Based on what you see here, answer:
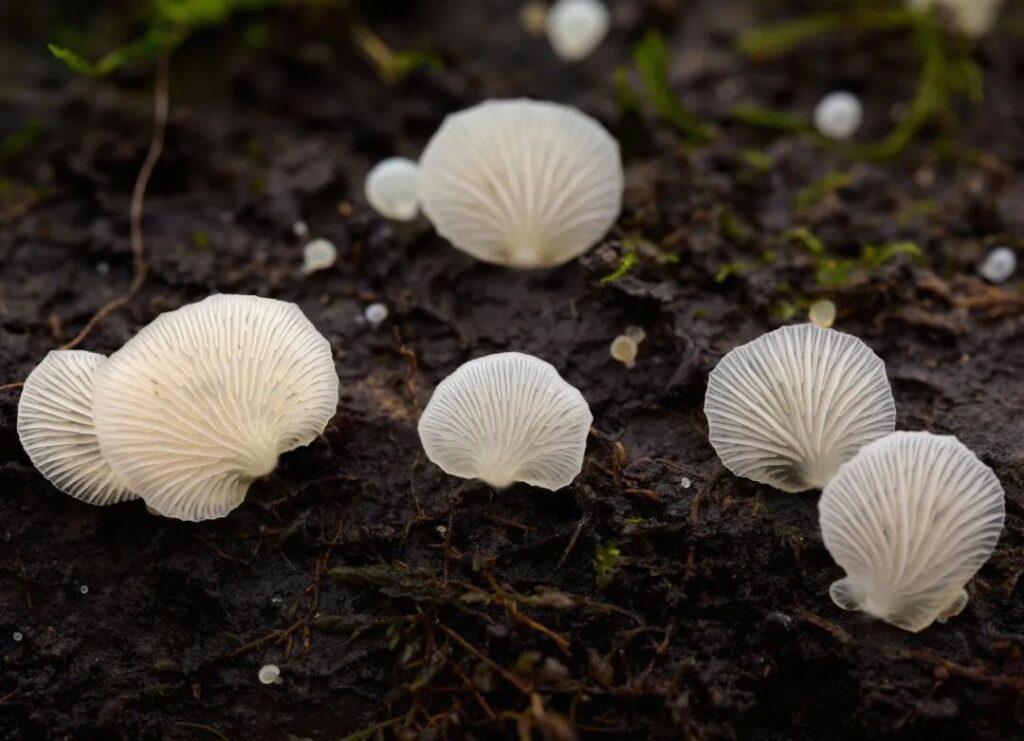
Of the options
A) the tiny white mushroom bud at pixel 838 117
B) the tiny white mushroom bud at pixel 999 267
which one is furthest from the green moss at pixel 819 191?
the tiny white mushroom bud at pixel 999 267

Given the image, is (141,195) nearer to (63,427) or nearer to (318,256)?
(318,256)

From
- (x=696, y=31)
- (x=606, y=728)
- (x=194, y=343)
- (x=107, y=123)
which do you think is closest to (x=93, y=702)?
(x=194, y=343)

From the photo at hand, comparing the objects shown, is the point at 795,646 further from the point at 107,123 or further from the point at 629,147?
the point at 107,123

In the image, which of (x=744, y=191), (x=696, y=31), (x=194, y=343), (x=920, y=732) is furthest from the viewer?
(x=696, y=31)

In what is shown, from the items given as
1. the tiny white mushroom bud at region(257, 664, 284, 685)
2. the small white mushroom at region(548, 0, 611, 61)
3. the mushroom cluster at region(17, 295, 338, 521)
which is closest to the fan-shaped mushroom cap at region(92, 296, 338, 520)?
the mushroom cluster at region(17, 295, 338, 521)

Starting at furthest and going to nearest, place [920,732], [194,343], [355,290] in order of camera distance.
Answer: [355,290] → [194,343] → [920,732]

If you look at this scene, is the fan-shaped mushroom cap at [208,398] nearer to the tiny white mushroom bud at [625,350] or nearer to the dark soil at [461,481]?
the dark soil at [461,481]
